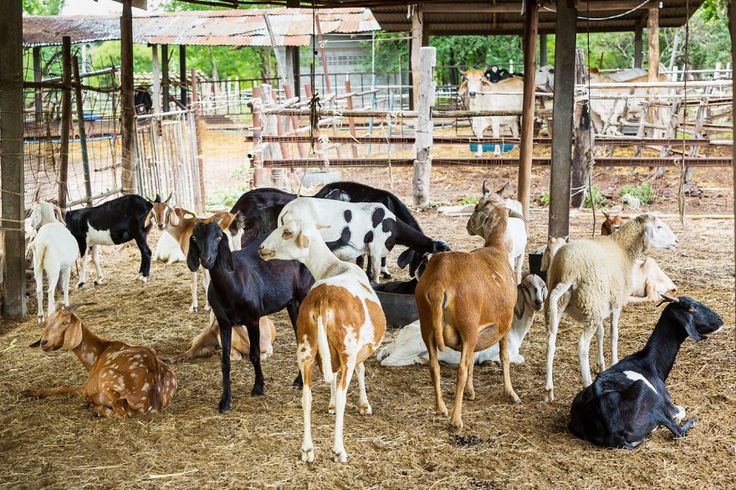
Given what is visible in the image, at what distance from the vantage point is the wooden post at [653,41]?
54.5ft

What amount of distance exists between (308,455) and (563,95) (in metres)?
5.17

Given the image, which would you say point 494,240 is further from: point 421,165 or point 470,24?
point 470,24

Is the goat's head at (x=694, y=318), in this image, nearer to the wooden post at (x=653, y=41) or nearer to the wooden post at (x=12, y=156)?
the wooden post at (x=12, y=156)

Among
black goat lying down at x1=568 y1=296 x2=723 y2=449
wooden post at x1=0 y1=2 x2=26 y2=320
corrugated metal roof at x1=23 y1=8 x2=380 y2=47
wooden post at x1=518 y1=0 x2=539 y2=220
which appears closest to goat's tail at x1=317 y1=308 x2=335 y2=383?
black goat lying down at x1=568 y1=296 x2=723 y2=449

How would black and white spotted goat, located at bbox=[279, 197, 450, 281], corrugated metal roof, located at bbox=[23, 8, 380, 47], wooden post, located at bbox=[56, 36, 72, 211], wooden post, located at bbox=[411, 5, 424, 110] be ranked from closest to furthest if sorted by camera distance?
1. black and white spotted goat, located at bbox=[279, 197, 450, 281]
2. wooden post, located at bbox=[56, 36, 72, 211]
3. wooden post, located at bbox=[411, 5, 424, 110]
4. corrugated metal roof, located at bbox=[23, 8, 380, 47]

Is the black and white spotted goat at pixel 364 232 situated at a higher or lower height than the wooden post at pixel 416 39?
lower

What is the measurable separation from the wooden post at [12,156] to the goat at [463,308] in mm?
4679

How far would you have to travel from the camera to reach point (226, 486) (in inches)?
190

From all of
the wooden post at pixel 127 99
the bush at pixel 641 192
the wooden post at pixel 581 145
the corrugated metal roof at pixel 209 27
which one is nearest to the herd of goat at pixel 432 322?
the wooden post at pixel 127 99

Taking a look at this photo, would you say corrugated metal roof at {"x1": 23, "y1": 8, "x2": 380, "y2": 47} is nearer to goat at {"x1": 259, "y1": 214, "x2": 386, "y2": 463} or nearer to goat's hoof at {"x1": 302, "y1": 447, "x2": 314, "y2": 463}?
goat at {"x1": 259, "y1": 214, "x2": 386, "y2": 463}

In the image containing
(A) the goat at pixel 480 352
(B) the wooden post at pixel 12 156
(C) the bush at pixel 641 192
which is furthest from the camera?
(C) the bush at pixel 641 192

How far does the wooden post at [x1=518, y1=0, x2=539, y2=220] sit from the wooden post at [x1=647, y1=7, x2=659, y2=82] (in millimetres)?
6958

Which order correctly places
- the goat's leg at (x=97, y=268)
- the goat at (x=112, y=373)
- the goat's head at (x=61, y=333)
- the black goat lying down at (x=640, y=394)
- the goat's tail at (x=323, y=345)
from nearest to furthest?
the goat's tail at (x=323, y=345)
the black goat lying down at (x=640, y=394)
the goat at (x=112, y=373)
the goat's head at (x=61, y=333)
the goat's leg at (x=97, y=268)

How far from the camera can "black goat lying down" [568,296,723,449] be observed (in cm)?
523
